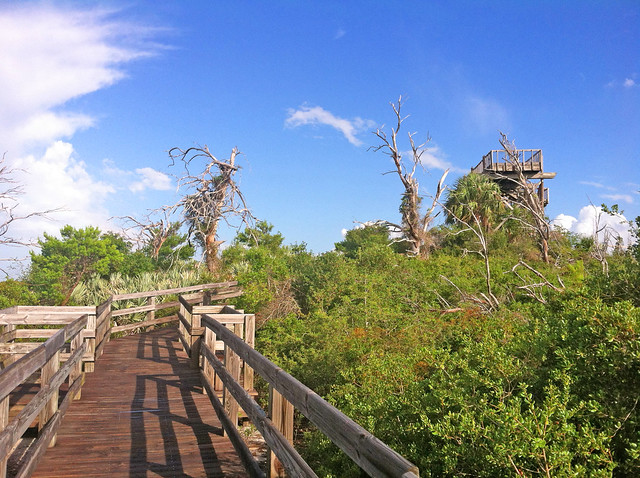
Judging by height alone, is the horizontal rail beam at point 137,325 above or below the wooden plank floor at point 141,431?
above

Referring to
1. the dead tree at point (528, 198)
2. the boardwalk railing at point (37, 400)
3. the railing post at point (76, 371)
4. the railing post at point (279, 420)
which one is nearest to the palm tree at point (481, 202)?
the dead tree at point (528, 198)

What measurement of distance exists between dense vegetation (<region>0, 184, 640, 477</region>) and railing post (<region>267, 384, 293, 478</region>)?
3.80ft

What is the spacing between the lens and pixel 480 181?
30.2 m

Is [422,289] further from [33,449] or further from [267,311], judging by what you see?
[33,449]

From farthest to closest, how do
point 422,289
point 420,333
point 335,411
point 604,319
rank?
point 422,289 < point 420,333 < point 604,319 < point 335,411

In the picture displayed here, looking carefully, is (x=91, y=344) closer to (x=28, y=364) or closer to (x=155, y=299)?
(x=28, y=364)

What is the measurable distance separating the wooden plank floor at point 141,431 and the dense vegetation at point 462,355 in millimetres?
1348

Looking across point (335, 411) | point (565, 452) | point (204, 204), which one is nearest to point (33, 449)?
point (335, 411)

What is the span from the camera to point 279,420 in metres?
3.65

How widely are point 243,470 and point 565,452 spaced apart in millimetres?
2678

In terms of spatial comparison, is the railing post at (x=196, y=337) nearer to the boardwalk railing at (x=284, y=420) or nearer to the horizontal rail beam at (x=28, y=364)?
the boardwalk railing at (x=284, y=420)

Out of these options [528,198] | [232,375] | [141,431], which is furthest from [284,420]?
[528,198]

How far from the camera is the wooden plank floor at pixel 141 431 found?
15.4ft

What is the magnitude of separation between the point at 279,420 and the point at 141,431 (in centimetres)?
283
